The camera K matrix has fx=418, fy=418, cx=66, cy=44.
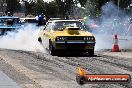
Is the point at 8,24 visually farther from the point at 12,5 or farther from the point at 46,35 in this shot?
the point at 12,5

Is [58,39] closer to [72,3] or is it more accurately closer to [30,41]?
[30,41]

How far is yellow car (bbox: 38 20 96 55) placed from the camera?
16.0m

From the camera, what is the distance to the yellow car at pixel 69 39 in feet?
52.5

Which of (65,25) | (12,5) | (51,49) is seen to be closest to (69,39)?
(51,49)

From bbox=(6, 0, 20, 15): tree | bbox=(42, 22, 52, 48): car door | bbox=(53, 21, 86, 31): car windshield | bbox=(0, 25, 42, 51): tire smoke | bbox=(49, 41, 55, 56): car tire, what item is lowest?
bbox=(6, 0, 20, 15): tree

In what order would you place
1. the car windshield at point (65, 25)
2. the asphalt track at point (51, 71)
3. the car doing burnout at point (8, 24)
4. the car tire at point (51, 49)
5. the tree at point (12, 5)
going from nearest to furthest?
the asphalt track at point (51, 71) → the car tire at point (51, 49) → the car windshield at point (65, 25) → the car doing burnout at point (8, 24) → the tree at point (12, 5)

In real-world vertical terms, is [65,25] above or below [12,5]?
above

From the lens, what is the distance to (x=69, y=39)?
1605 centimetres

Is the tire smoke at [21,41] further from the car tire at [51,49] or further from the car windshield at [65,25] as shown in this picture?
the car tire at [51,49]

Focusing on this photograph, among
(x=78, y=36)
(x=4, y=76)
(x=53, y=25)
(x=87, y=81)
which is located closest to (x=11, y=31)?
(x=53, y=25)

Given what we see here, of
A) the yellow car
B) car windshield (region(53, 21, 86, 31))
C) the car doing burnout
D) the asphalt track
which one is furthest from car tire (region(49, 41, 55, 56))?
the car doing burnout

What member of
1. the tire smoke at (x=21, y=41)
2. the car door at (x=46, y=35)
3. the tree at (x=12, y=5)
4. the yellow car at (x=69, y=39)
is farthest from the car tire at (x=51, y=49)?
the tree at (x=12, y=5)

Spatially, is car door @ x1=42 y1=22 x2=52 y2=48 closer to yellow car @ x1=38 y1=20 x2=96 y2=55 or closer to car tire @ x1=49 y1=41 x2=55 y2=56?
yellow car @ x1=38 y1=20 x2=96 y2=55

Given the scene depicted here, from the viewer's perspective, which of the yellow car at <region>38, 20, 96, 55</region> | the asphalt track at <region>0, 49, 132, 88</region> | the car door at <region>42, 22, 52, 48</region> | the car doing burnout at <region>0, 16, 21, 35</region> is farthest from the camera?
the car doing burnout at <region>0, 16, 21, 35</region>
